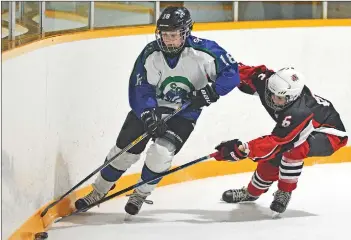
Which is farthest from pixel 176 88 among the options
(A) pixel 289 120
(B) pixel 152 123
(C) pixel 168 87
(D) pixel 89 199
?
(D) pixel 89 199

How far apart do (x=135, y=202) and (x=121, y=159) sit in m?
0.20

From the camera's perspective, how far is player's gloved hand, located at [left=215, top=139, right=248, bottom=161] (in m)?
4.05

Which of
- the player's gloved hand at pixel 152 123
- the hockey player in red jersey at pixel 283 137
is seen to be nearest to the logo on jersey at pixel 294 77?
the hockey player in red jersey at pixel 283 137

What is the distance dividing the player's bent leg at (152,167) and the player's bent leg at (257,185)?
0.51m

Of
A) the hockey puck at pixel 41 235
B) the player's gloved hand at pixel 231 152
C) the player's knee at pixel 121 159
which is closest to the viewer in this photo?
the hockey puck at pixel 41 235

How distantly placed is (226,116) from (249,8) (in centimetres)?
62

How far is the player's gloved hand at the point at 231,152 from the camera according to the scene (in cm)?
405

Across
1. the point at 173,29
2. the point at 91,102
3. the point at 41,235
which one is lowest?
the point at 41,235

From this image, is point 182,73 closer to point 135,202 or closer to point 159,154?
point 159,154

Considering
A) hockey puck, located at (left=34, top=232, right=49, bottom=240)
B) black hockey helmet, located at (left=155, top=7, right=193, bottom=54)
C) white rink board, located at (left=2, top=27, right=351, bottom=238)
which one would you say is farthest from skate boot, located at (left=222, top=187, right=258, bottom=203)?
hockey puck, located at (left=34, top=232, right=49, bottom=240)

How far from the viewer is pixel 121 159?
13.7 ft

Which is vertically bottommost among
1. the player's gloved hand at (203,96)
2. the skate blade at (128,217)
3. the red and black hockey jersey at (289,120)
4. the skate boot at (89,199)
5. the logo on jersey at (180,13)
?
the skate blade at (128,217)

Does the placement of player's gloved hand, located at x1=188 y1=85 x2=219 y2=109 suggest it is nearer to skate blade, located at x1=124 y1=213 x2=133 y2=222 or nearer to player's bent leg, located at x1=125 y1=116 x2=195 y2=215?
player's bent leg, located at x1=125 y1=116 x2=195 y2=215

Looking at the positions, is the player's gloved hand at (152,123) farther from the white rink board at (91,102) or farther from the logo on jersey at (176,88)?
the white rink board at (91,102)
